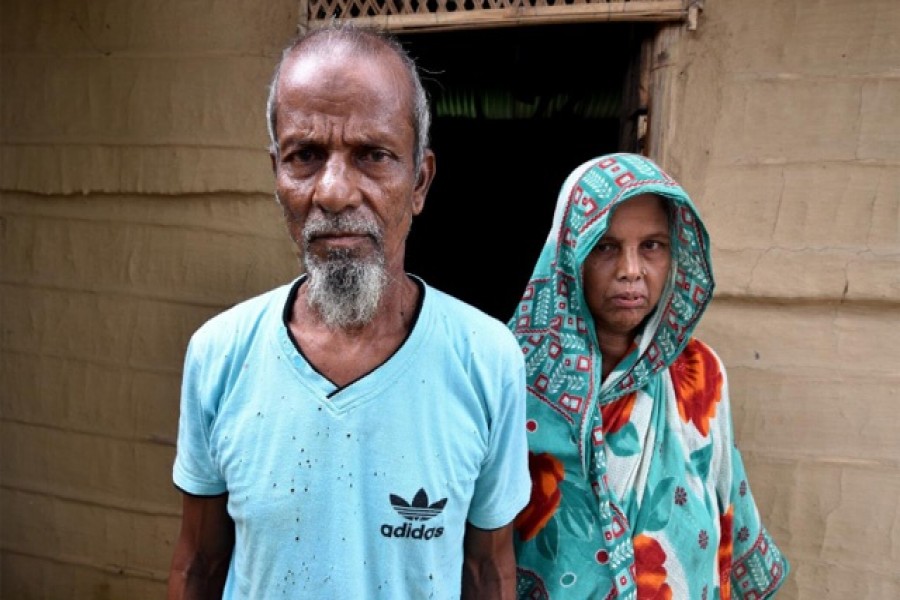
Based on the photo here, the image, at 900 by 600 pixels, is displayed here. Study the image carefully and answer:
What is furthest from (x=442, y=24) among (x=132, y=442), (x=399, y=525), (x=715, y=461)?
(x=132, y=442)

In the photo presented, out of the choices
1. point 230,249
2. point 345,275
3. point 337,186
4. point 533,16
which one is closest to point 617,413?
point 345,275

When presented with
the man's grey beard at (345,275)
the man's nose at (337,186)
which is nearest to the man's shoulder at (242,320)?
the man's grey beard at (345,275)

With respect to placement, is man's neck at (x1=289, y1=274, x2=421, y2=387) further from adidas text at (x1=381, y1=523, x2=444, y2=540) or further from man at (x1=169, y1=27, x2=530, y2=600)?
adidas text at (x1=381, y1=523, x2=444, y2=540)

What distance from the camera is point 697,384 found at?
1.84 meters

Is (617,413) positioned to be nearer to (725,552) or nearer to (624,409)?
(624,409)

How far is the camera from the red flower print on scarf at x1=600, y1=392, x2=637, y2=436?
5.80 ft

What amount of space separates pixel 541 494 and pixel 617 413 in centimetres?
25

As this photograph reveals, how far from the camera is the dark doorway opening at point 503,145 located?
3.71 metres

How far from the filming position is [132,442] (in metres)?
3.17

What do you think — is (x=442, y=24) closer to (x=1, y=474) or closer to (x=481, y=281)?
(x=1, y=474)

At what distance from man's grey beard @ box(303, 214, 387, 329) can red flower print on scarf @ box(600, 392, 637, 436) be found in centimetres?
69

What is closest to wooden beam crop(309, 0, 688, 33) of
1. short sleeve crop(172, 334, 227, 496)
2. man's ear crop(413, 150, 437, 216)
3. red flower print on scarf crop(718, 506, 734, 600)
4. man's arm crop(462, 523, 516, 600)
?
man's ear crop(413, 150, 437, 216)

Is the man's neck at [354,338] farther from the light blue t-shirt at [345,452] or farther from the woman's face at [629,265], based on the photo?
the woman's face at [629,265]

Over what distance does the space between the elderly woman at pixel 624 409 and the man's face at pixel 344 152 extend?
56cm
